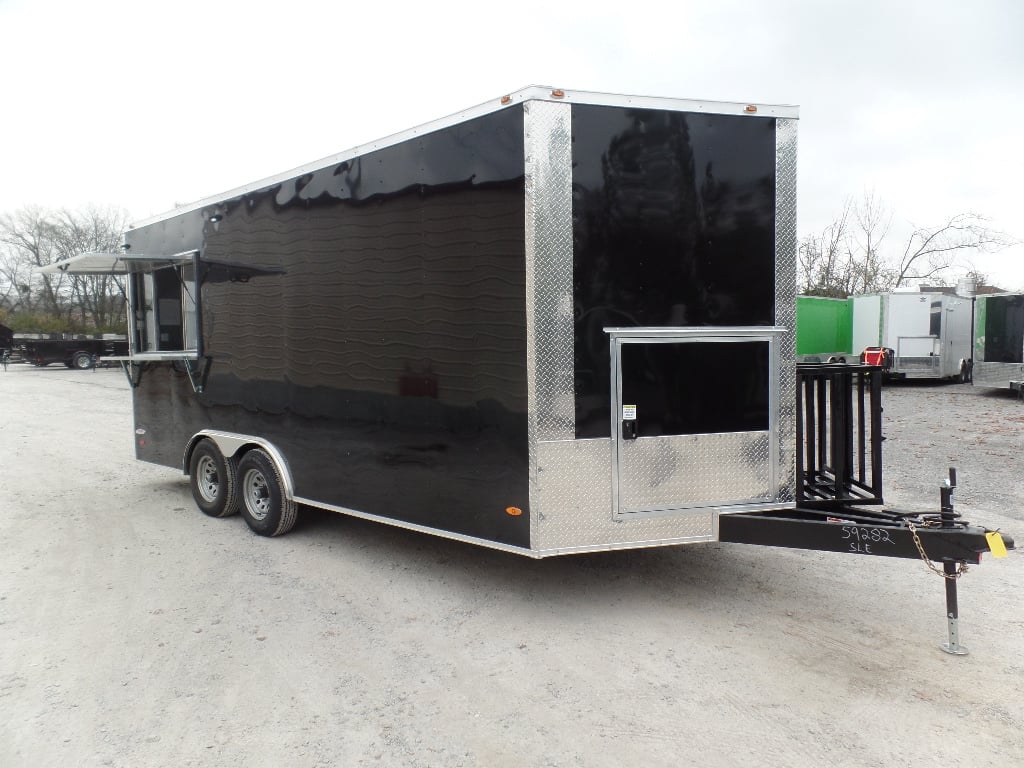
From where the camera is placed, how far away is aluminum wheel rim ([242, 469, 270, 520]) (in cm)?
642

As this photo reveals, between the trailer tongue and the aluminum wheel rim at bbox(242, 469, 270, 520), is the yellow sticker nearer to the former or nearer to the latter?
the trailer tongue

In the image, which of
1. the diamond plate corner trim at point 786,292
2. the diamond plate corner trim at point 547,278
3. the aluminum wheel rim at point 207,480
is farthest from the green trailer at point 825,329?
the diamond plate corner trim at point 547,278

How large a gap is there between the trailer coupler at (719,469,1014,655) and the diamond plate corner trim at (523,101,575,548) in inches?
48.2

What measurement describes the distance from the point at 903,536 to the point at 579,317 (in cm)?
210

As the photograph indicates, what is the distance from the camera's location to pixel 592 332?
13.5 ft

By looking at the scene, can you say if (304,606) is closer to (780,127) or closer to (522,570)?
(522,570)

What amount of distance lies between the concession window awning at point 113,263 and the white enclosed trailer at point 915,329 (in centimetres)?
1923

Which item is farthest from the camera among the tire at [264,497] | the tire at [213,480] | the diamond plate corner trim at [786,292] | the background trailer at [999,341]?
the background trailer at [999,341]

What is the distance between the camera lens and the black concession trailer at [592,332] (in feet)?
13.4

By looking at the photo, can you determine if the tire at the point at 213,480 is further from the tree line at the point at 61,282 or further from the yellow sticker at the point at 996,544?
the tree line at the point at 61,282

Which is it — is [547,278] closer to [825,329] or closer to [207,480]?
[207,480]

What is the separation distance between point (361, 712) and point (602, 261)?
2.73 metres

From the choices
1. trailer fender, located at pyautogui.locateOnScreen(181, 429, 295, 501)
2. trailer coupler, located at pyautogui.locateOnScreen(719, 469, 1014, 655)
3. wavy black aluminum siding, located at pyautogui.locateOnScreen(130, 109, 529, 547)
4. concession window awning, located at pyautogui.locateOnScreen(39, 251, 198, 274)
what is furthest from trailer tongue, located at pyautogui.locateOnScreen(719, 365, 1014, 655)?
concession window awning, located at pyautogui.locateOnScreen(39, 251, 198, 274)

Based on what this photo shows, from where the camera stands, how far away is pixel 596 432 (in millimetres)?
4160
